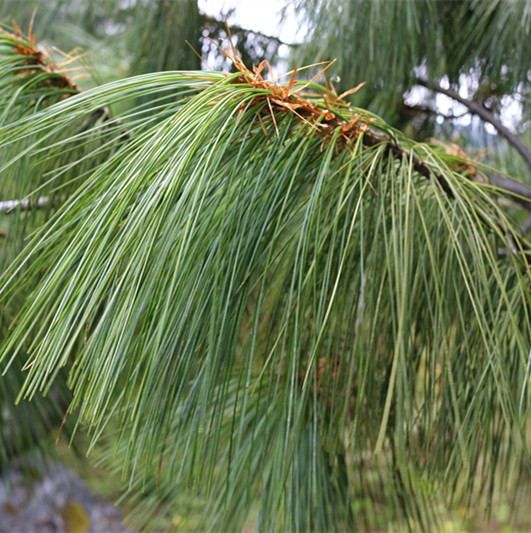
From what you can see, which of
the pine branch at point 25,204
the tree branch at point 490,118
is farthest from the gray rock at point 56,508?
the tree branch at point 490,118

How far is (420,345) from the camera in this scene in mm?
357

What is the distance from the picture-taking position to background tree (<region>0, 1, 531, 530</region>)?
0.24 meters

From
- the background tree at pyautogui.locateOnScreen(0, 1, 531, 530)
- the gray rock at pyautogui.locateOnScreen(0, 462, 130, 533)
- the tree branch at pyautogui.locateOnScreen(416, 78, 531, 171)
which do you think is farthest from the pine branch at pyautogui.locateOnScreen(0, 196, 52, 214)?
the gray rock at pyautogui.locateOnScreen(0, 462, 130, 533)

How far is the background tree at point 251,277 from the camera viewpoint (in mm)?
239

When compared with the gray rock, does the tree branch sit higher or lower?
higher

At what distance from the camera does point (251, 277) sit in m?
0.28

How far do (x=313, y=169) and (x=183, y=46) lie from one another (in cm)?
39

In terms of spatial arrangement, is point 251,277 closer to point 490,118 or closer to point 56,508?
point 490,118

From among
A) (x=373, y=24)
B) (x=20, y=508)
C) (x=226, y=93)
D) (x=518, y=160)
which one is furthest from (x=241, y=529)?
(x=20, y=508)

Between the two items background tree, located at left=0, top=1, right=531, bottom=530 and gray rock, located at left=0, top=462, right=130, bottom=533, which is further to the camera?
gray rock, located at left=0, top=462, right=130, bottom=533

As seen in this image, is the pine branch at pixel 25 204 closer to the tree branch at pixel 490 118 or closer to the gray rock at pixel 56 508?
the tree branch at pixel 490 118

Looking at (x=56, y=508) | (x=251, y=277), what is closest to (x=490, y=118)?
(x=251, y=277)

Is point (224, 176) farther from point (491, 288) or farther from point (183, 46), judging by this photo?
point (183, 46)

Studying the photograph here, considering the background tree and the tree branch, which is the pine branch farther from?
the tree branch
